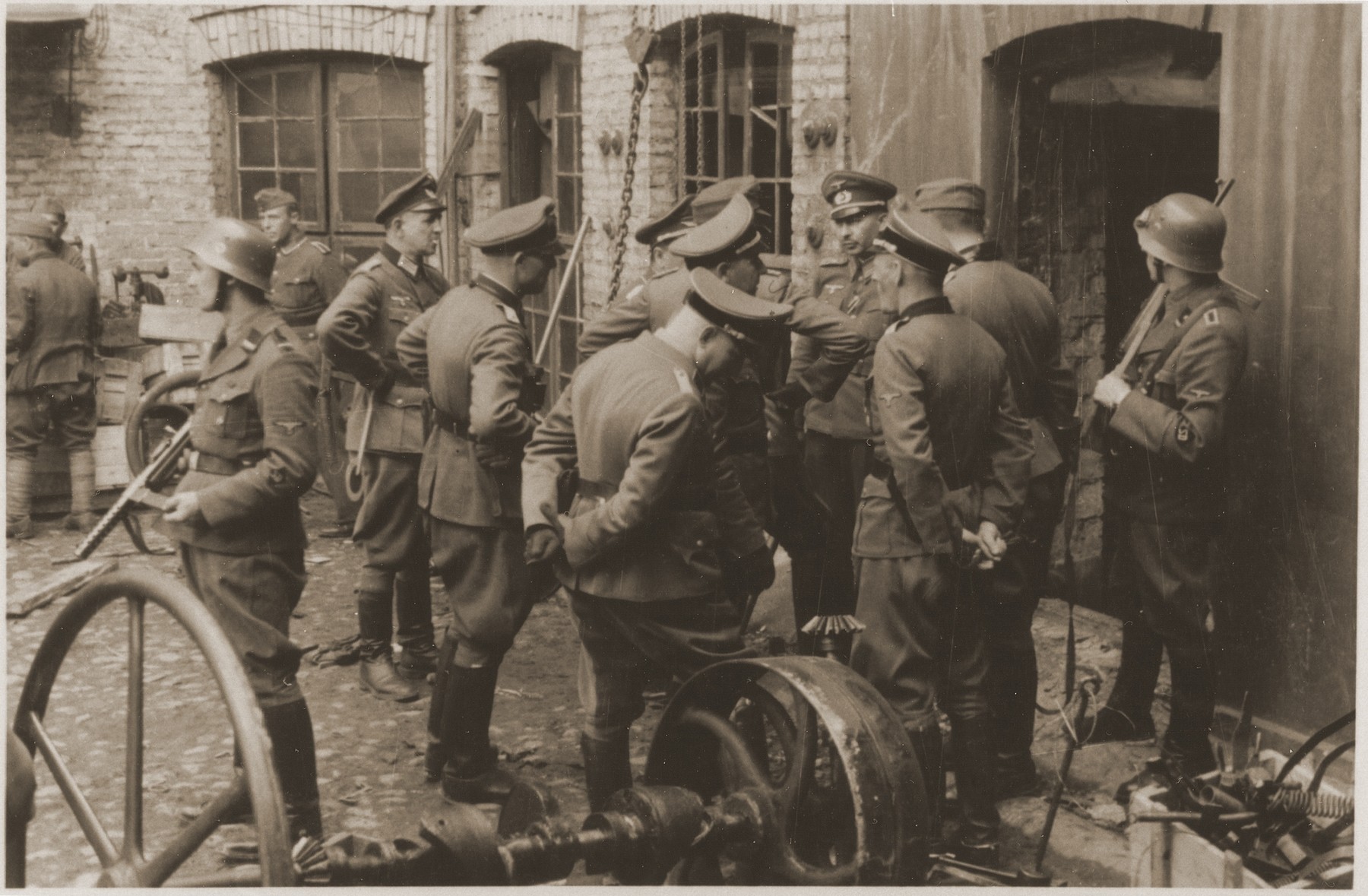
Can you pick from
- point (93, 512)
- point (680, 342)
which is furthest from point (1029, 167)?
point (93, 512)

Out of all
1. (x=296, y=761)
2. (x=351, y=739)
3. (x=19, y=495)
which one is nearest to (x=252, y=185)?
(x=19, y=495)

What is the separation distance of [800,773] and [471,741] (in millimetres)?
1992

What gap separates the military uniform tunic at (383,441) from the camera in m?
6.92

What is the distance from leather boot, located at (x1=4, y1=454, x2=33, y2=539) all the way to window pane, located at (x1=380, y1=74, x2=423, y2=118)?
3.89 meters

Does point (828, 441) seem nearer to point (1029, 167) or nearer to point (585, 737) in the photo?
point (1029, 167)

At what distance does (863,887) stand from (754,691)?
63 centimetres

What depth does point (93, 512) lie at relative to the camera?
33.2ft

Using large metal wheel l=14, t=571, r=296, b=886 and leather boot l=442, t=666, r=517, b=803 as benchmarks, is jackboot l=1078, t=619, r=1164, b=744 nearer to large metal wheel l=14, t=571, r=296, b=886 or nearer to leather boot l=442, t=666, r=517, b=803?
leather boot l=442, t=666, r=517, b=803

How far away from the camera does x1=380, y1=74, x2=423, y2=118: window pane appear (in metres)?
11.8

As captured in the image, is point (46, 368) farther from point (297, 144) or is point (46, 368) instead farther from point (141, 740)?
point (141, 740)

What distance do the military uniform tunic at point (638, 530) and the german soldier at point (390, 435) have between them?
2197 mm

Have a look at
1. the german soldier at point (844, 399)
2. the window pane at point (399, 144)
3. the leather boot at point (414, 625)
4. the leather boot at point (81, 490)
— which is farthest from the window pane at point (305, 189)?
the german soldier at point (844, 399)

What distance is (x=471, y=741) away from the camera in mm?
5516

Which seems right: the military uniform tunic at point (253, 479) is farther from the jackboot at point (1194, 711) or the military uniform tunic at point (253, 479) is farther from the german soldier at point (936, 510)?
the jackboot at point (1194, 711)
